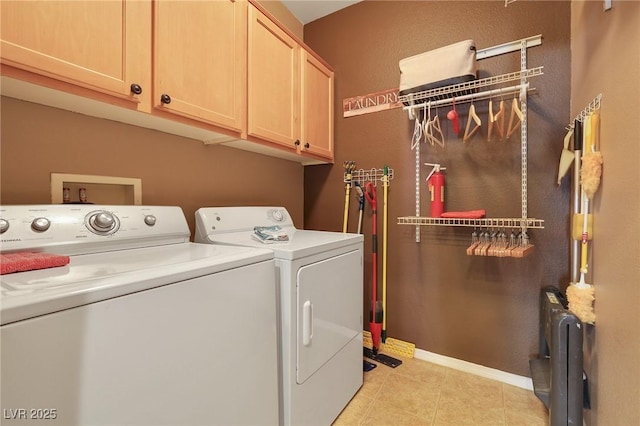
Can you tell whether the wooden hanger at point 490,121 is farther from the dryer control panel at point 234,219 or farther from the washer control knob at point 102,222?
the washer control knob at point 102,222

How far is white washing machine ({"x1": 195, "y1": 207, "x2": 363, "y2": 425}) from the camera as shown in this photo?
1216 mm

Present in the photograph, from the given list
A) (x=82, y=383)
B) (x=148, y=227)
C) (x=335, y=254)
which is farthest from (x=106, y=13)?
(x=335, y=254)

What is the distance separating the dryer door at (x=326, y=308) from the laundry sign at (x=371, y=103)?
1258 mm

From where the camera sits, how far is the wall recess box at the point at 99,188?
3.93 ft

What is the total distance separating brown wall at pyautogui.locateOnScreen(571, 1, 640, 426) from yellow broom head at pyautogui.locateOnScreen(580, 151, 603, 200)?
0.03 m

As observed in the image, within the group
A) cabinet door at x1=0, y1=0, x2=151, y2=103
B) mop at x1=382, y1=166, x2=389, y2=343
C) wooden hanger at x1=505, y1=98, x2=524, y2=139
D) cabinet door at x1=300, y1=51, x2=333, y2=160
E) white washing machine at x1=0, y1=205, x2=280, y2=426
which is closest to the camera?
white washing machine at x1=0, y1=205, x2=280, y2=426

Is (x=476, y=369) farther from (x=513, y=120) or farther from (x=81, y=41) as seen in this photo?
(x=81, y=41)

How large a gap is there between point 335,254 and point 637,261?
1.10m

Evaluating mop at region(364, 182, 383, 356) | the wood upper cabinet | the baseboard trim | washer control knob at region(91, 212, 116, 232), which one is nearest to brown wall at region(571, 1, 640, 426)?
the baseboard trim

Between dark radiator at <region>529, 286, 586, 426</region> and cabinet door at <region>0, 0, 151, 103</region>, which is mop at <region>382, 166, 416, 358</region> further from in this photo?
cabinet door at <region>0, 0, 151, 103</region>

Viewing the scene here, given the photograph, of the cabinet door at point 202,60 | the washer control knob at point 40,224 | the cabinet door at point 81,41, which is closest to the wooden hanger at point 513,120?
the cabinet door at point 202,60

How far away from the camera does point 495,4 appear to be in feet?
6.07

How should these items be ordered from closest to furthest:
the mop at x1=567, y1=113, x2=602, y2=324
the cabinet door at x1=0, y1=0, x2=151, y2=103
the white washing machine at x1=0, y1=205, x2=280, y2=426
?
the white washing machine at x1=0, y1=205, x2=280, y2=426, the cabinet door at x1=0, y1=0, x2=151, y2=103, the mop at x1=567, y1=113, x2=602, y2=324

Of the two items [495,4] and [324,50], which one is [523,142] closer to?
[495,4]
